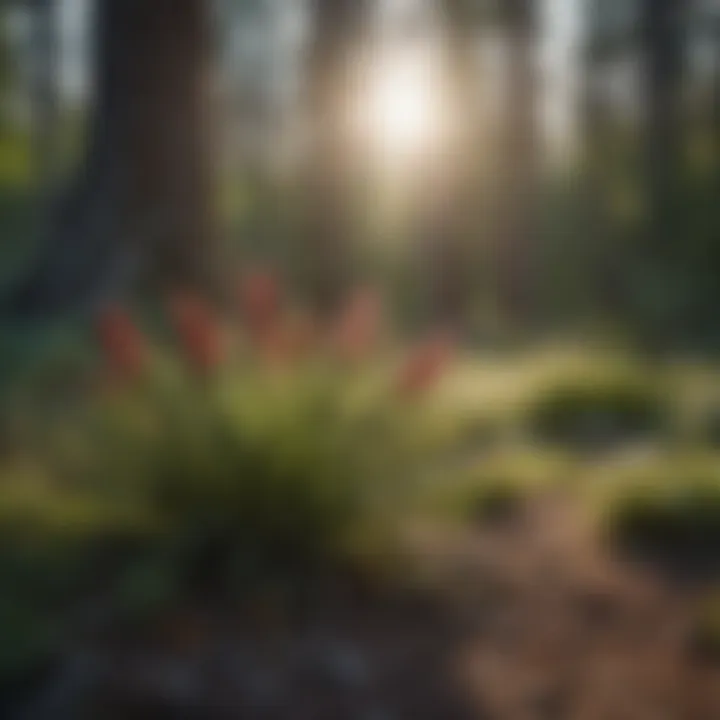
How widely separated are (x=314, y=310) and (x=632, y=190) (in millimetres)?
7397

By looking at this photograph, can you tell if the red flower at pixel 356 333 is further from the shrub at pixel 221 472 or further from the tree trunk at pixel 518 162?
the tree trunk at pixel 518 162

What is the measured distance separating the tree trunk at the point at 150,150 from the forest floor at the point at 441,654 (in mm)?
4811

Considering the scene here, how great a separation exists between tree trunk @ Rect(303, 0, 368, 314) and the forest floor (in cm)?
742

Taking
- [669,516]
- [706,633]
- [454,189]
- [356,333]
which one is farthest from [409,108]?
[706,633]

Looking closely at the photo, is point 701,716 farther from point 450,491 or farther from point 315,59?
point 315,59

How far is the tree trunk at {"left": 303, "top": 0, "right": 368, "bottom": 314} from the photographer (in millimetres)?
12234

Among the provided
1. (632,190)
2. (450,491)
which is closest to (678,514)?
(450,491)

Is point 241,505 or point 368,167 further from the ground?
point 368,167

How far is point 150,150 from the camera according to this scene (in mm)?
9695

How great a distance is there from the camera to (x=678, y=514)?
5617 millimetres

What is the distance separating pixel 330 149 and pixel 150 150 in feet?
9.71

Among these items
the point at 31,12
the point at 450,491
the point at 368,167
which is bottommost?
the point at 450,491

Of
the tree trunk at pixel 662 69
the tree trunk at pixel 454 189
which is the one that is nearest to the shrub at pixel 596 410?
the tree trunk at pixel 454 189

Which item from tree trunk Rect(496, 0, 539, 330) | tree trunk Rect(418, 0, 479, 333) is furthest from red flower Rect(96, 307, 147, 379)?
tree trunk Rect(496, 0, 539, 330)
